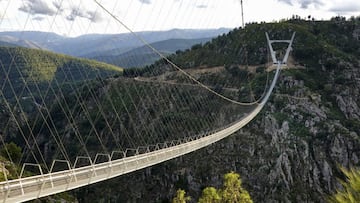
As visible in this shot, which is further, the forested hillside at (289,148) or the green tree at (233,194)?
the forested hillside at (289,148)

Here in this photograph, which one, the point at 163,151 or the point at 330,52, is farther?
the point at 330,52

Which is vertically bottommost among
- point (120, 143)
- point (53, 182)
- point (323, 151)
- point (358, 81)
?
point (120, 143)

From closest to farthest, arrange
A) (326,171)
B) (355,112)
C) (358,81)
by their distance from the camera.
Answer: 1. (326,171)
2. (355,112)
3. (358,81)

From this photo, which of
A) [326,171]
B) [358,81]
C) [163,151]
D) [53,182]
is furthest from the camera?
[358,81]

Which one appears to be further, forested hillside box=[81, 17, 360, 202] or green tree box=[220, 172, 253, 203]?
forested hillside box=[81, 17, 360, 202]

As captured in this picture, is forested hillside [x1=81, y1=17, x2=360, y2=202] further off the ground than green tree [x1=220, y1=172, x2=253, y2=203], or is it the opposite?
green tree [x1=220, y1=172, x2=253, y2=203]

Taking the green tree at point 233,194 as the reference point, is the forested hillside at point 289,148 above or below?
below

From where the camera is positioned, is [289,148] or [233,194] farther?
[289,148]

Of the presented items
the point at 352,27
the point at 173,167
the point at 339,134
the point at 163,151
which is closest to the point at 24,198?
the point at 163,151

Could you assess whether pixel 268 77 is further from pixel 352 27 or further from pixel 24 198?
pixel 24 198

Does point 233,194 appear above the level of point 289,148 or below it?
above

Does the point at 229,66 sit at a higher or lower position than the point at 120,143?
higher
